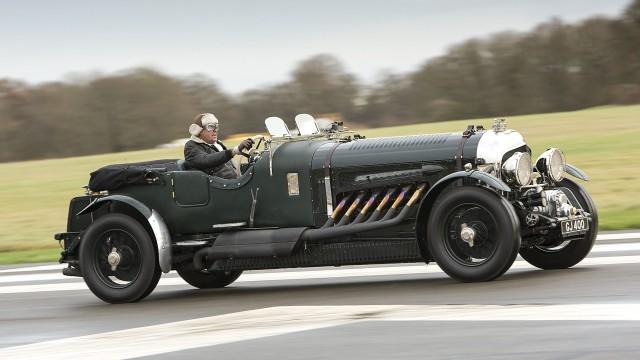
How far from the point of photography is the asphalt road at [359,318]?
583cm

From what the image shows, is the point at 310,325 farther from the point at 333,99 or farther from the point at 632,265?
the point at 333,99

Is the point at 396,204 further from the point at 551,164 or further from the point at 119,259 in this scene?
the point at 119,259

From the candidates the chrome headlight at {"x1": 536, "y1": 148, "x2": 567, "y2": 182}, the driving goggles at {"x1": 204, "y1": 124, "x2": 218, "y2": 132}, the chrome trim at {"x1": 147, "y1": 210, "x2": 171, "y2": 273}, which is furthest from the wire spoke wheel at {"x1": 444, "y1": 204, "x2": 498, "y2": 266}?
the driving goggles at {"x1": 204, "y1": 124, "x2": 218, "y2": 132}

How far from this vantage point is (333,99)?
55.2m

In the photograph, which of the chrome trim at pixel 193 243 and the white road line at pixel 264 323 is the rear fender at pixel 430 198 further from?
the chrome trim at pixel 193 243

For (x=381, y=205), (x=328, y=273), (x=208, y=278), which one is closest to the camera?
(x=381, y=205)

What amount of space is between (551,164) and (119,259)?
12.9ft

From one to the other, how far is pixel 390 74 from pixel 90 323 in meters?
47.8

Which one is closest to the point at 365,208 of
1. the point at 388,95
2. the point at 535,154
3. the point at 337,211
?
the point at 337,211

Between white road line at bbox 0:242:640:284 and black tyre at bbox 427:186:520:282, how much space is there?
9.34 ft

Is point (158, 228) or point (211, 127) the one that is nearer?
point (158, 228)

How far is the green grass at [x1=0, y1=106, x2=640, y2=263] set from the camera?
61.1 ft

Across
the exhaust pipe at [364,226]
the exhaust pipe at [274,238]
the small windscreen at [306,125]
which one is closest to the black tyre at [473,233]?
the exhaust pipe at [364,226]

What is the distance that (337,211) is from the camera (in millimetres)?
9242
